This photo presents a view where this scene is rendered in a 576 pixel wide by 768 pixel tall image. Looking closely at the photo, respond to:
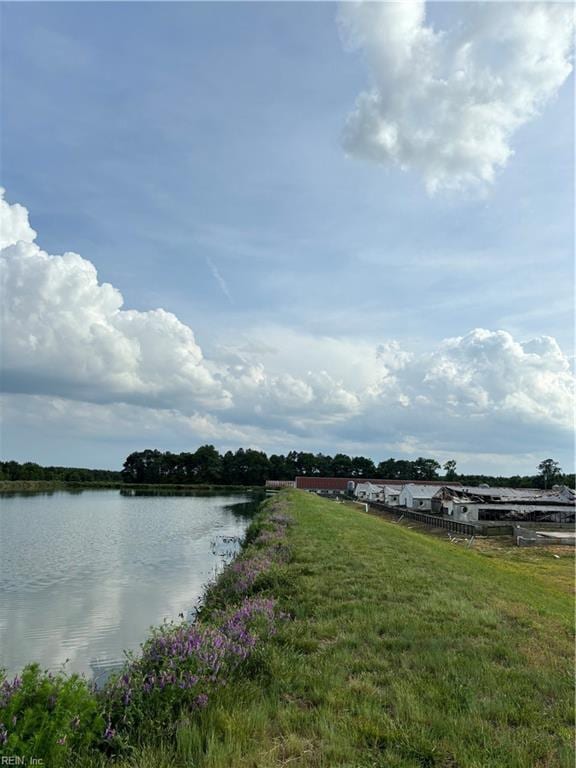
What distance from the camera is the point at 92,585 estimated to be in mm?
21266

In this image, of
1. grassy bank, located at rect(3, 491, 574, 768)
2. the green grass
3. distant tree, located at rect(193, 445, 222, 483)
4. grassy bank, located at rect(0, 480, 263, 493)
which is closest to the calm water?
grassy bank, located at rect(3, 491, 574, 768)

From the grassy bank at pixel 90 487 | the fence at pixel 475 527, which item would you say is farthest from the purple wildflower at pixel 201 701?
the grassy bank at pixel 90 487

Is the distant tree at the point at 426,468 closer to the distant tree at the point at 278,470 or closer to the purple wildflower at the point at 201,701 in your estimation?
the distant tree at the point at 278,470

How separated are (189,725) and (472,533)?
177ft

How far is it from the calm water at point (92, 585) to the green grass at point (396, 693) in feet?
21.9

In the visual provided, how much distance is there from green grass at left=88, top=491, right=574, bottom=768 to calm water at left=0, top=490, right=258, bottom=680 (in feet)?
21.9

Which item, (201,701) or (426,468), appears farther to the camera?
(426,468)

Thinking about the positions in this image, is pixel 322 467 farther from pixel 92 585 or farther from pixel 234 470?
pixel 92 585

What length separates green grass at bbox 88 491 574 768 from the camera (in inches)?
180

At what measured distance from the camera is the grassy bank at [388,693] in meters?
4.55

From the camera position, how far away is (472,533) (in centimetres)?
5288

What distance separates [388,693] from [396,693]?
0.34 feet

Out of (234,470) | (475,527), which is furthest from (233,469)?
Answer: (475,527)

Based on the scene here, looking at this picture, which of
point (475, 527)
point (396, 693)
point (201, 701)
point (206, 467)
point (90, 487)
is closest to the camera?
point (201, 701)
